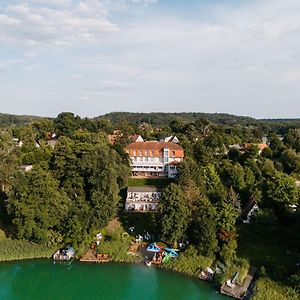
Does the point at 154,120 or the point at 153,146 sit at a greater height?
the point at 154,120

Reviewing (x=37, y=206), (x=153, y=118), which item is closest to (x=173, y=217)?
(x=37, y=206)

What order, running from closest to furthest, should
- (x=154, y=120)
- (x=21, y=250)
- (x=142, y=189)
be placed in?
(x=21, y=250) → (x=142, y=189) → (x=154, y=120)

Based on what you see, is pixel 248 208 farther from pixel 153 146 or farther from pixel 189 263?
pixel 153 146

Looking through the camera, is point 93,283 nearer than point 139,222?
Yes

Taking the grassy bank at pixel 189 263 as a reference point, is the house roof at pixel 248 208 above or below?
above

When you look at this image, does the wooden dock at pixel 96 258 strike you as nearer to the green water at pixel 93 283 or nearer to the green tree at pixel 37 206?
the green water at pixel 93 283

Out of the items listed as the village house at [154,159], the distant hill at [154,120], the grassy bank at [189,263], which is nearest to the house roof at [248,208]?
the grassy bank at [189,263]

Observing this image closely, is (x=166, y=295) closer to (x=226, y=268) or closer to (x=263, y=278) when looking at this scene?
(x=226, y=268)
